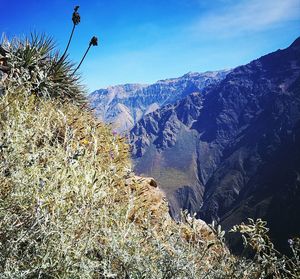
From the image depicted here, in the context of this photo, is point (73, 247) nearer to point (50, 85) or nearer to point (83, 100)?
point (50, 85)

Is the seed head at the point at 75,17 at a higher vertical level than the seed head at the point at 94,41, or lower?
higher

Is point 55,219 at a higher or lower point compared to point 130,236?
higher

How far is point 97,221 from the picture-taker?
3.31 metres

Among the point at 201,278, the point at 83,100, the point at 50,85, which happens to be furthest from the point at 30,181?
the point at 83,100

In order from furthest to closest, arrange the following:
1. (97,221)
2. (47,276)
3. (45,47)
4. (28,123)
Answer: (45,47)
(28,123)
(97,221)
(47,276)

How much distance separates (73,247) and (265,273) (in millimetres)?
1611

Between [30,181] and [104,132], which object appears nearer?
[30,181]

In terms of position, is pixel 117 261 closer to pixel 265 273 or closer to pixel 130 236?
pixel 130 236

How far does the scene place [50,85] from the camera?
323 inches

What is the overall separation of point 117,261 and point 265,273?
1256 millimetres

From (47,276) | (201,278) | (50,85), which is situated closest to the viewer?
(47,276)

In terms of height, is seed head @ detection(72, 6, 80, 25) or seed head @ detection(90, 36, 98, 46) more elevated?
seed head @ detection(72, 6, 80, 25)

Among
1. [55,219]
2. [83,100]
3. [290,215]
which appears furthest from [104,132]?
[290,215]

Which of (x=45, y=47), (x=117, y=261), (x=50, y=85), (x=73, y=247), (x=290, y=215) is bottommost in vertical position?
(x=290, y=215)
